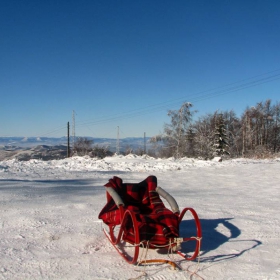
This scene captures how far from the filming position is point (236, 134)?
143 feet

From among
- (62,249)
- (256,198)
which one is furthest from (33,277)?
(256,198)

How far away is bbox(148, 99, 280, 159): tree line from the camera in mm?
32344

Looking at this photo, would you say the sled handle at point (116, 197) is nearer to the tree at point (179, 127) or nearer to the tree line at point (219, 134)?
the tree line at point (219, 134)

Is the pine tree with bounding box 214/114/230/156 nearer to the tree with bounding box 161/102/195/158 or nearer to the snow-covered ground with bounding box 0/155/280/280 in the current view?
the tree with bounding box 161/102/195/158

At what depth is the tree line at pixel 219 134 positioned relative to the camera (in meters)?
32.3

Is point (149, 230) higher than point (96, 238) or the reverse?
higher

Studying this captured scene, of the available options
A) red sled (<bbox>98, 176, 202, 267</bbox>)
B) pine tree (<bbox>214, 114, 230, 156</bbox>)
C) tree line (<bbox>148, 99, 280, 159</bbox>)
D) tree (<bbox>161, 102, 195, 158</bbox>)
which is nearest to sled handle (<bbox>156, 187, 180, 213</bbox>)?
red sled (<bbox>98, 176, 202, 267</bbox>)

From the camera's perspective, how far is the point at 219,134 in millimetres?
36125

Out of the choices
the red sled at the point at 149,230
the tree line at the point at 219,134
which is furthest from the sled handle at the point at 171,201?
the tree line at the point at 219,134

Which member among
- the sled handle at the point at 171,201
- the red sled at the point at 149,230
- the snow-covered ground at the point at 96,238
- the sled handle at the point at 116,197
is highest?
the sled handle at the point at 116,197

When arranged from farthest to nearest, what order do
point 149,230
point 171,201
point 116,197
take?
point 171,201
point 116,197
point 149,230

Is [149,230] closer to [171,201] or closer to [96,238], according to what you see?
[171,201]

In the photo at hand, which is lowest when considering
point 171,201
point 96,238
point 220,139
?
point 96,238

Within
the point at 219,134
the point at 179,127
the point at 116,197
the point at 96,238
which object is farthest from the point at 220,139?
the point at 116,197
